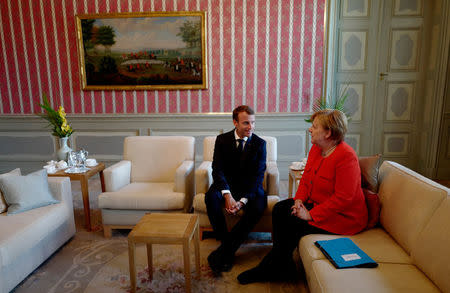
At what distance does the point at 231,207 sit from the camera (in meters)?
2.04

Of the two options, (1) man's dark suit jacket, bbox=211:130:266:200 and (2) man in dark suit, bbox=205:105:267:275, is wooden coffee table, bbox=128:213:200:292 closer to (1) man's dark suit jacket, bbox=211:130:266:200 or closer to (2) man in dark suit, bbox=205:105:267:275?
(2) man in dark suit, bbox=205:105:267:275

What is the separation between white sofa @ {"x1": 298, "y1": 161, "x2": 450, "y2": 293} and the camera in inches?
47.5

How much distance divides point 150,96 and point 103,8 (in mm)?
1275

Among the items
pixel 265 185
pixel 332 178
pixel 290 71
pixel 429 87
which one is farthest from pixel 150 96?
pixel 429 87

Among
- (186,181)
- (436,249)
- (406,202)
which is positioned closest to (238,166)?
(186,181)

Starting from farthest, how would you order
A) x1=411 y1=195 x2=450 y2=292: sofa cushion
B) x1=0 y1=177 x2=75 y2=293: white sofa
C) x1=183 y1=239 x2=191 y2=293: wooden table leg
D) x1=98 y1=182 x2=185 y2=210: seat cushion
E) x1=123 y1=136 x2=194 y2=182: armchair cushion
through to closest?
x1=123 y1=136 x2=194 y2=182: armchair cushion, x1=98 y1=182 x2=185 y2=210: seat cushion, x1=0 y1=177 x2=75 y2=293: white sofa, x1=183 y1=239 x2=191 y2=293: wooden table leg, x1=411 y1=195 x2=450 y2=292: sofa cushion

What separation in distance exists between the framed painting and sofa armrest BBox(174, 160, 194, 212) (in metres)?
1.72

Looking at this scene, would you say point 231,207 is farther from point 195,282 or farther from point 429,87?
point 429,87

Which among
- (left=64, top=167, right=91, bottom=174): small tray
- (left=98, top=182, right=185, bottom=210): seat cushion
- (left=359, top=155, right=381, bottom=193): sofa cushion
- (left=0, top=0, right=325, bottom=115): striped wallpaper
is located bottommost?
(left=98, top=182, right=185, bottom=210): seat cushion

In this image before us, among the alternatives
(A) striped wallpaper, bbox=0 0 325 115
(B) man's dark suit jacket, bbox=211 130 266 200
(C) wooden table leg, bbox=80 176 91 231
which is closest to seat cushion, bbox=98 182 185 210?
(C) wooden table leg, bbox=80 176 91 231

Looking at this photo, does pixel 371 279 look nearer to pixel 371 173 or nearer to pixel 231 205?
pixel 371 173

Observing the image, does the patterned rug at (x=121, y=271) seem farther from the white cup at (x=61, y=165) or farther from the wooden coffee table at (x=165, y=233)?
the white cup at (x=61, y=165)

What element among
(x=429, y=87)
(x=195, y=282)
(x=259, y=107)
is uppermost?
(x=429, y=87)

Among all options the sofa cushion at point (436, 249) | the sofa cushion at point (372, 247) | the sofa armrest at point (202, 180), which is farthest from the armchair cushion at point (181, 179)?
the sofa cushion at point (436, 249)
